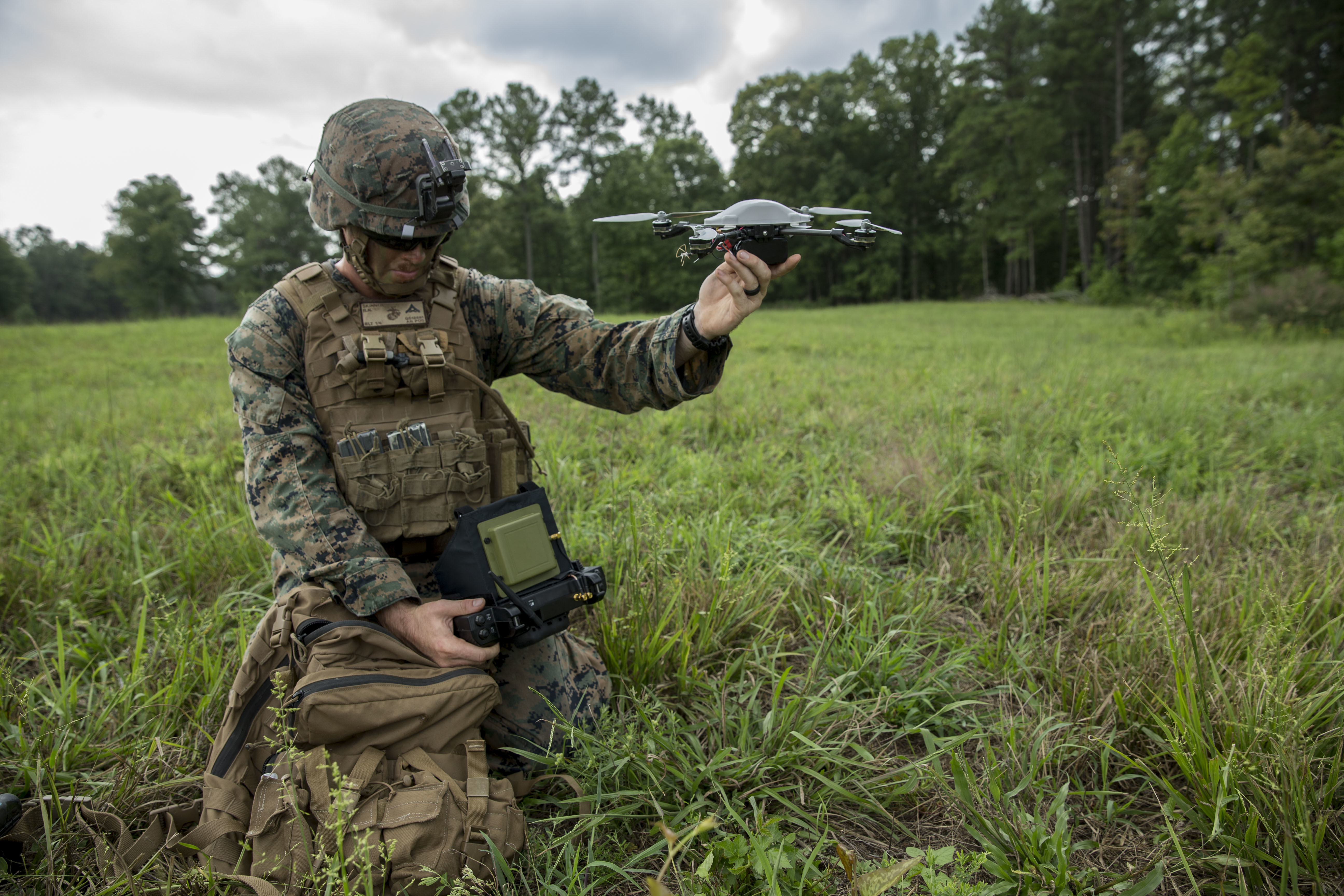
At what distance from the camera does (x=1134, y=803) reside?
1.81 m

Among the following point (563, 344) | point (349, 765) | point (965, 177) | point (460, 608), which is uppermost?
point (965, 177)

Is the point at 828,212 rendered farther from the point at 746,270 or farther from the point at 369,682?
the point at 369,682

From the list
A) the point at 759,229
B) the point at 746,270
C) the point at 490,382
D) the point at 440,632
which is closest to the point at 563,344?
the point at 490,382

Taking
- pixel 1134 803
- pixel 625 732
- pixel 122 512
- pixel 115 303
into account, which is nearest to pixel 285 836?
pixel 625 732

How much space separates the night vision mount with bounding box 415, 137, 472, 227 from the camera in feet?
6.42

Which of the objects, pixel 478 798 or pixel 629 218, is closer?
pixel 478 798

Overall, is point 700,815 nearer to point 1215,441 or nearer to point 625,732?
point 625,732

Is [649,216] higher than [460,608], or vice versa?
[649,216]

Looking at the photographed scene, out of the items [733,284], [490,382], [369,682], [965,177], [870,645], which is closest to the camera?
[369,682]

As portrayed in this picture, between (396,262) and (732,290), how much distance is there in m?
1.07

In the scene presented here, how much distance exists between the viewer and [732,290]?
6.38ft

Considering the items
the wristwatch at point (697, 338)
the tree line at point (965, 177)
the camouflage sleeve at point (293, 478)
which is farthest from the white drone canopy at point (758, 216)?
the tree line at point (965, 177)

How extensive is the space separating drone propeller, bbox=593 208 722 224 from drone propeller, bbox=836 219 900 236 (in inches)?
13.3

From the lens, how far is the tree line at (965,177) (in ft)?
63.6
